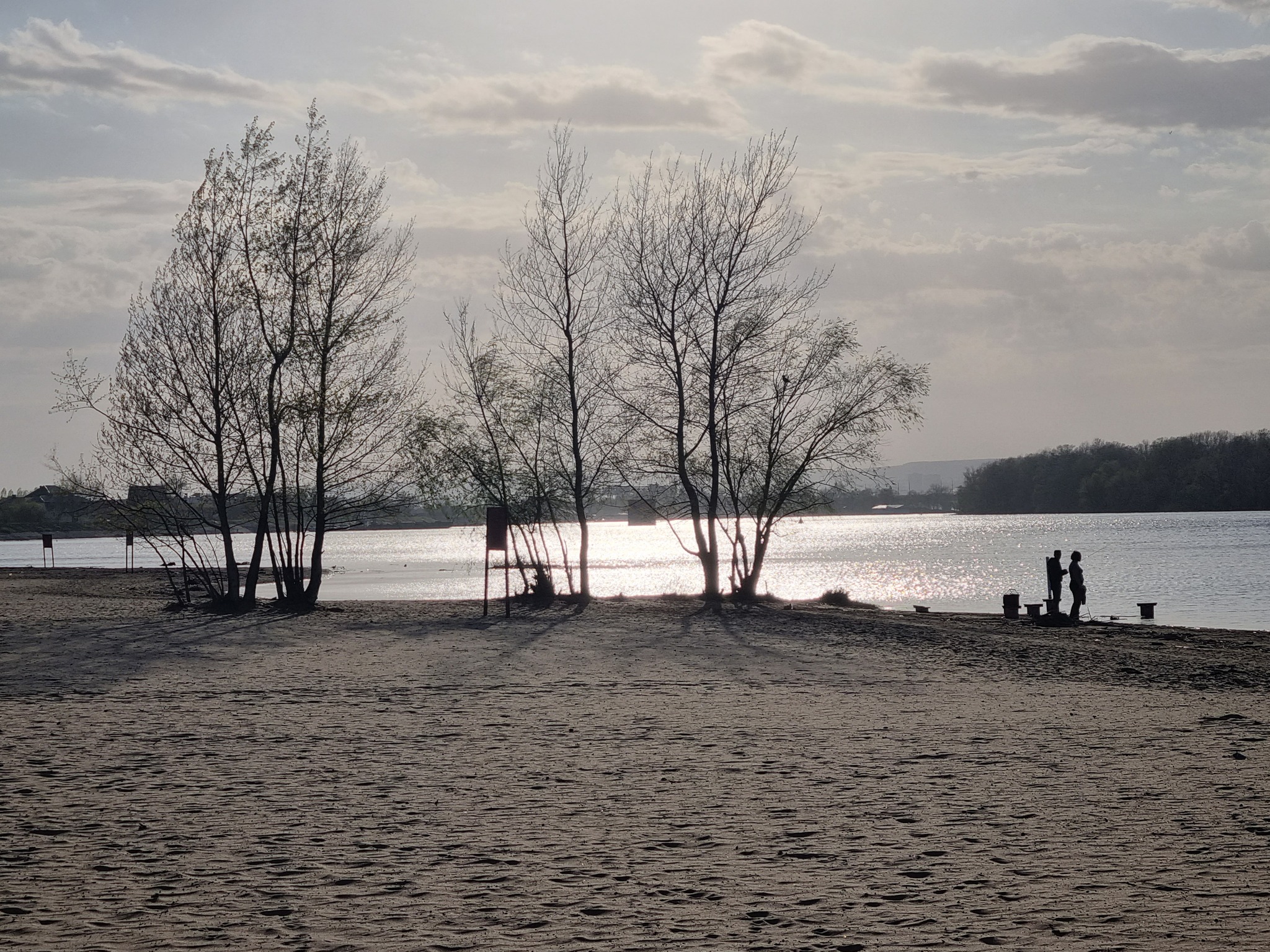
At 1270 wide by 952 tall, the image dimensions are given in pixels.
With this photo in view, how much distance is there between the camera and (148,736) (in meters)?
11.4

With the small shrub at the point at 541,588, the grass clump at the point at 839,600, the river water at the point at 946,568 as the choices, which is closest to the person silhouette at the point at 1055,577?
the river water at the point at 946,568

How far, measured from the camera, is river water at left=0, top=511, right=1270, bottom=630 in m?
46.1

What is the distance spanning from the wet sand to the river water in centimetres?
2224

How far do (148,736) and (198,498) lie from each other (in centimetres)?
2215

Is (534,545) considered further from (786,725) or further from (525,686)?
(786,725)

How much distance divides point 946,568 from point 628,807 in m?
71.4

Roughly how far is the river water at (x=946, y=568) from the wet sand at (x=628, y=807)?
22.2 meters

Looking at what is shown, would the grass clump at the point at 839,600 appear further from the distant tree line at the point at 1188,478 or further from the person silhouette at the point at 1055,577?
the distant tree line at the point at 1188,478

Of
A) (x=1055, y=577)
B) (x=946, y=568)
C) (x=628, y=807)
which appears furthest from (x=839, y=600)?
(x=946, y=568)

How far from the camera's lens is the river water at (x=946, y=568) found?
4606cm

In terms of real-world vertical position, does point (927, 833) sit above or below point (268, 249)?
below

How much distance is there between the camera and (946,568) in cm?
7681

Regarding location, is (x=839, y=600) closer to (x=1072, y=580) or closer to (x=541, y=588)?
(x=1072, y=580)

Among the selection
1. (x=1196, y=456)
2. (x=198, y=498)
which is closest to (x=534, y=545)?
(x=198, y=498)
